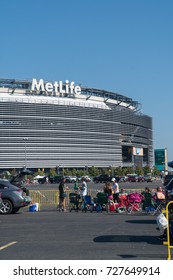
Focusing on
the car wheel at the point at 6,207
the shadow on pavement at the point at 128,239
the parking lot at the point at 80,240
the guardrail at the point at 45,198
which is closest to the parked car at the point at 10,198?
the car wheel at the point at 6,207

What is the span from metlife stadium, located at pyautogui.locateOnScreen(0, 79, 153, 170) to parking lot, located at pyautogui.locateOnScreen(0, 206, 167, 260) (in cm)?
12417

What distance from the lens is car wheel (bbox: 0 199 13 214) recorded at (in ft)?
71.5

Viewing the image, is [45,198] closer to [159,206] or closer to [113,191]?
[113,191]

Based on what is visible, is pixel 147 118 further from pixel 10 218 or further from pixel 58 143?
pixel 10 218

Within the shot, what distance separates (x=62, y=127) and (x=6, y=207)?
129117mm

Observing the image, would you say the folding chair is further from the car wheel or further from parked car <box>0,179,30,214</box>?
the car wheel

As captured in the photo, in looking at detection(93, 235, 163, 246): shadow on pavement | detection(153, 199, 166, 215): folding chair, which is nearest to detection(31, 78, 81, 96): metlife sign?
detection(153, 199, 166, 215): folding chair

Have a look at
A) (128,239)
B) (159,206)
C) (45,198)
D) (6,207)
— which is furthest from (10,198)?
(128,239)

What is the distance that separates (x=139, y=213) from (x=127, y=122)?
14956 cm

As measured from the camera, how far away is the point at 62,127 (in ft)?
495

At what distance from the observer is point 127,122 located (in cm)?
17100

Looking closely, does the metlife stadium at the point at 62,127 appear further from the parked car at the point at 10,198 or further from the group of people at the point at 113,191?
the parked car at the point at 10,198

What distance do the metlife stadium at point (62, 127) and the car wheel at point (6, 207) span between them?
11887cm
